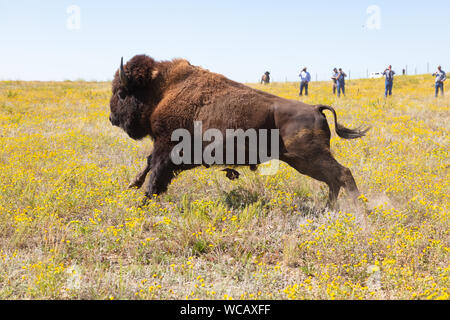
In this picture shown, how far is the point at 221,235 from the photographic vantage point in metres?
3.67

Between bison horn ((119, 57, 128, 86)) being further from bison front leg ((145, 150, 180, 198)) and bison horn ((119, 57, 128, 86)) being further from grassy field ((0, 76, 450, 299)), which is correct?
grassy field ((0, 76, 450, 299))

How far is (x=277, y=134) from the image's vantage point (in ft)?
14.2

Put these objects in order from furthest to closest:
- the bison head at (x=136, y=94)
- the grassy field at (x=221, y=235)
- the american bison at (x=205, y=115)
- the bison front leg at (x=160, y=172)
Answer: the bison head at (x=136, y=94) < the bison front leg at (x=160, y=172) < the american bison at (x=205, y=115) < the grassy field at (x=221, y=235)

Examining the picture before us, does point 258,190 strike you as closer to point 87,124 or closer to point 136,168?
point 136,168

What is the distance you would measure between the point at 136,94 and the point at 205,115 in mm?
1158

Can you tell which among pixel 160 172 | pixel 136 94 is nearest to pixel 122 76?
pixel 136 94

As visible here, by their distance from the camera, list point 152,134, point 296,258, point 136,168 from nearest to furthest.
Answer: point 296,258
point 152,134
point 136,168

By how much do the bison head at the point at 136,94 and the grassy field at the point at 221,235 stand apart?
959 millimetres

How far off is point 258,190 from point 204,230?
1.74m

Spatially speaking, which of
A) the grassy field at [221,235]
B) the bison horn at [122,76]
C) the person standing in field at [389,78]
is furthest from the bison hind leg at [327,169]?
the person standing in field at [389,78]

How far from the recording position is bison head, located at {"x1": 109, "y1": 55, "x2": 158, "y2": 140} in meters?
4.86

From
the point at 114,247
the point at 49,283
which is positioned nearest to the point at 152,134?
the point at 114,247

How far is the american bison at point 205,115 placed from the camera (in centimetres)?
427

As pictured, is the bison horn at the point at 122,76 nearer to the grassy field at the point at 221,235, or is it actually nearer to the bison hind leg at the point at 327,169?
the grassy field at the point at 221,235
